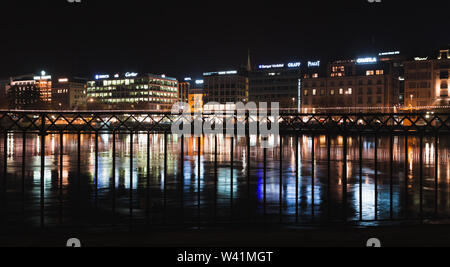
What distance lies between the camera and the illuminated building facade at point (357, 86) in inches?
6245

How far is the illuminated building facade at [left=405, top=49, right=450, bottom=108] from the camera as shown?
140m

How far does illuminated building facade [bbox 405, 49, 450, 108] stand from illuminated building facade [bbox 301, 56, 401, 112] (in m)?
10.6

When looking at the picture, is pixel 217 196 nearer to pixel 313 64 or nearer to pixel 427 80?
pixel 427 80

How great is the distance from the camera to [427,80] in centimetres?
14462

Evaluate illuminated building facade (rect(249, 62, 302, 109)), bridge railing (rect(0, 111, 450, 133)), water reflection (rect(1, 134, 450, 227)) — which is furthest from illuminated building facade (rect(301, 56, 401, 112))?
bridge railing (rect(0, 111, 450, 133))

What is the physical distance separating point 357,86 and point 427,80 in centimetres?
2456

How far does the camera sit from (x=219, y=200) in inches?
483

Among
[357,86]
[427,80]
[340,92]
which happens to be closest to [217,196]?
[427,80]

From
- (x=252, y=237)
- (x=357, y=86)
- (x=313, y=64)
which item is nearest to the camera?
(x=252, y=237)

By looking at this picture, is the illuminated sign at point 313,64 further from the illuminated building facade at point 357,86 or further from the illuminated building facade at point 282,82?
the illuminated building facade at point 357,86
